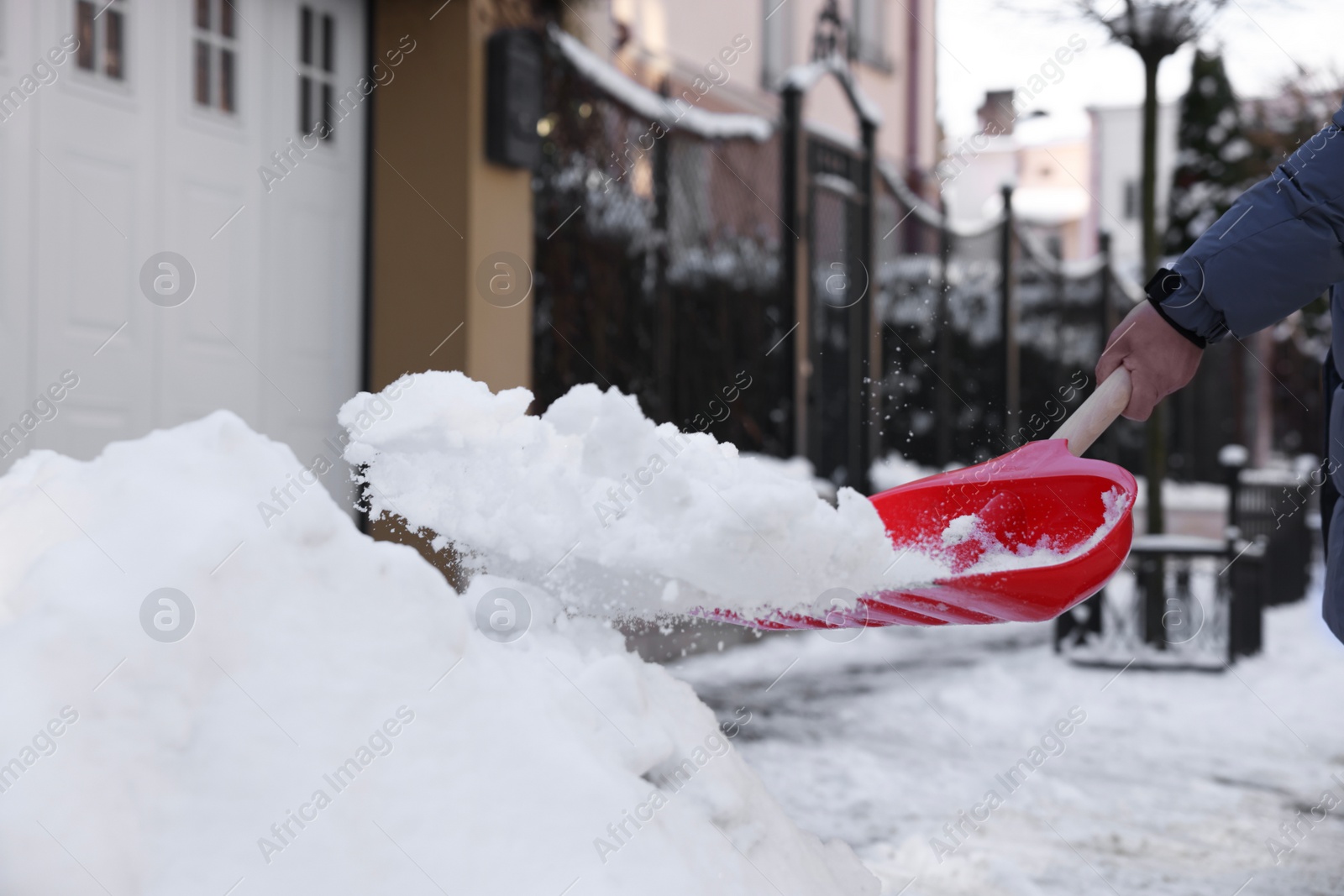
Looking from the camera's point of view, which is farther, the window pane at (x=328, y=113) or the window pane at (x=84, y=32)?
the window pane at (x=328, y=113)

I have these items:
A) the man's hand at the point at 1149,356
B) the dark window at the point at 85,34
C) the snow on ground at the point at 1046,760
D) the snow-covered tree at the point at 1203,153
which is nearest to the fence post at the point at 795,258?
the snow on ground at the point at 1046,760

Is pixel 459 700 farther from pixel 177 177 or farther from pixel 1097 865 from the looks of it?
pixel 177 177

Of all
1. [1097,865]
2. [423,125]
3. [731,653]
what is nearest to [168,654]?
[1097,865]

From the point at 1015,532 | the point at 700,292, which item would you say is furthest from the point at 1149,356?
the point at 700,292

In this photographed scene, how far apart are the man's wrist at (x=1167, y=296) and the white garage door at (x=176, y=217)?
253 centimetres

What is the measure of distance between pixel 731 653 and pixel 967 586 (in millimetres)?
3374

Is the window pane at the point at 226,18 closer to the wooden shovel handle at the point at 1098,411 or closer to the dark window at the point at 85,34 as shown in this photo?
the dark window at the point at 85,34

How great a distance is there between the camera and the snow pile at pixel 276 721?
4.49 ft

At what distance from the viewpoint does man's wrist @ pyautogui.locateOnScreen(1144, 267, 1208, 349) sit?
2.05 metres

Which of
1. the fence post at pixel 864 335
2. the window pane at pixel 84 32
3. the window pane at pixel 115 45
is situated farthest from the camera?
the fence post at pixel 864 335

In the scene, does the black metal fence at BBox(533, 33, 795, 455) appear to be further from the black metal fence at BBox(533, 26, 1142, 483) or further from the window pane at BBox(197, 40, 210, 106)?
the window pane at BBox(197, 40, 210, 106)

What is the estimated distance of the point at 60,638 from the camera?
4.57ft

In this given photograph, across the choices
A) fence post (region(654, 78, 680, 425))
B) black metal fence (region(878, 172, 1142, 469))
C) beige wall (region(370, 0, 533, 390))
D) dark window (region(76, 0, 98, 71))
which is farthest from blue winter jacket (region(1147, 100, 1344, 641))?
black metal fence (region(878, 172, 1142, 469))

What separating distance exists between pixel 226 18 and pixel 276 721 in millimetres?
3474
